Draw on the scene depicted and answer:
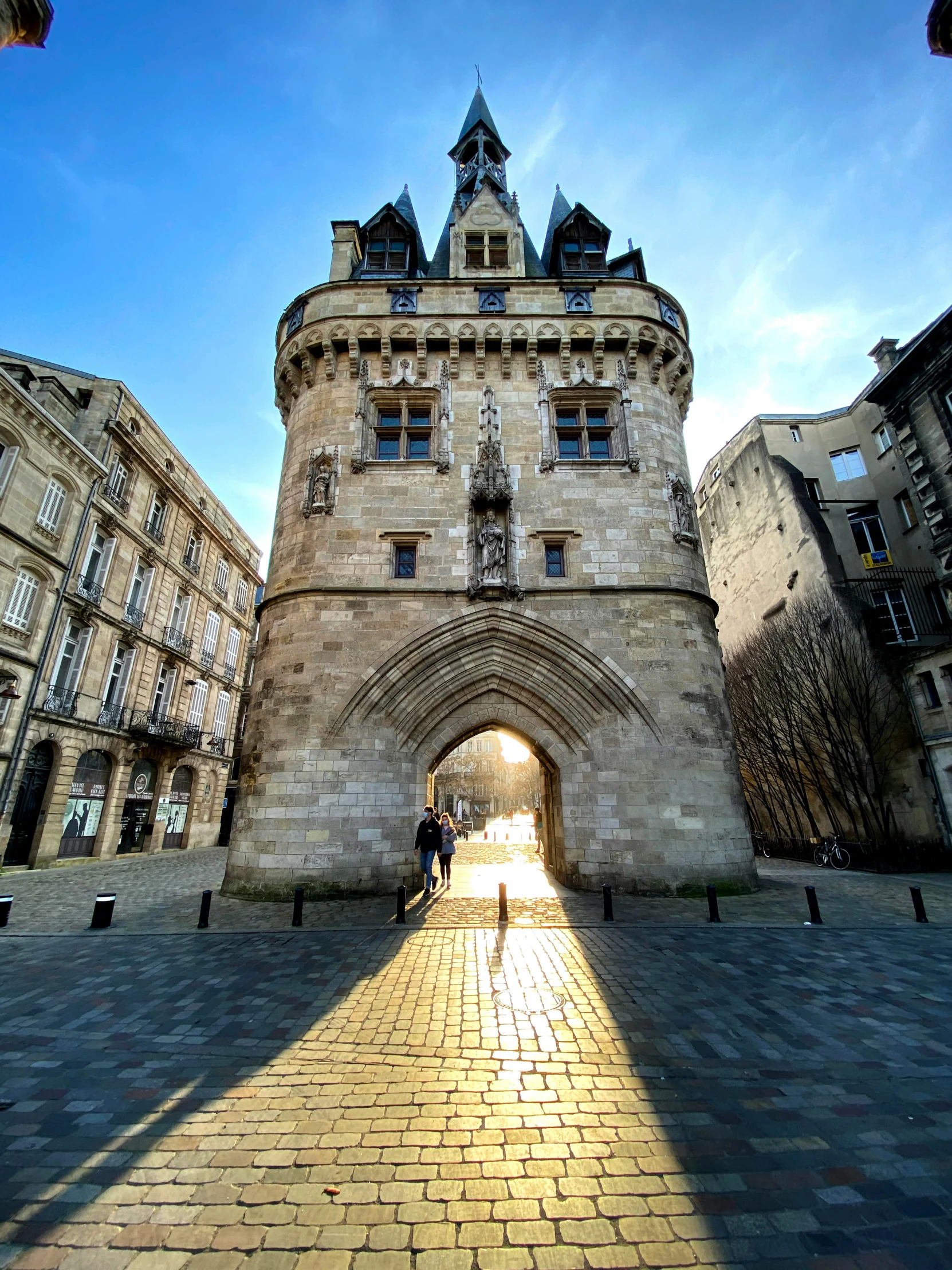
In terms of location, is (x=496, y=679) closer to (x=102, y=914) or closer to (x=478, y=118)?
(x=102, y=914)

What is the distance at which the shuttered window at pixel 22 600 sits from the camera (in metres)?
15.3

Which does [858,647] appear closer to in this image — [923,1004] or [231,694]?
[923,1004]

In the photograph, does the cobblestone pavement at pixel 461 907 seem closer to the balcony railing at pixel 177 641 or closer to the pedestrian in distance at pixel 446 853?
the pedestrian in distance at pixel 446 853

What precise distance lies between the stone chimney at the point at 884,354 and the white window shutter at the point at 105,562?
2903 cm

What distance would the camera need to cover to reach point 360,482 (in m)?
12.4

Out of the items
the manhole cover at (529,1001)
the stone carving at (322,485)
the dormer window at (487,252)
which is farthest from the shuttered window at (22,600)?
the manhole cover at (529,1001)

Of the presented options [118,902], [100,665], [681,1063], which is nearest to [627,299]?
[681,1063]

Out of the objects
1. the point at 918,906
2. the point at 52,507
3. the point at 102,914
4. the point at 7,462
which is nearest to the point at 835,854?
the point at 918,906

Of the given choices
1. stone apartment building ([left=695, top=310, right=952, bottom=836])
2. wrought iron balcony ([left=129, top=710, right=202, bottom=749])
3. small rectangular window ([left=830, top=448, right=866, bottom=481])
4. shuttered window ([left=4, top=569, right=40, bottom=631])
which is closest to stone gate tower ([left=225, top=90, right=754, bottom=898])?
stone apartment building ([left=695, top=310, right=952, bottom=836])

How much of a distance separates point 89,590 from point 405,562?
13.2 meters

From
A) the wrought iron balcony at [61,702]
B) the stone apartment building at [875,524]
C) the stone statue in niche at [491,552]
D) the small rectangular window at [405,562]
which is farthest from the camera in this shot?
the wrought iron balcony at [61,702]

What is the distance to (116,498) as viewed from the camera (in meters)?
19.6

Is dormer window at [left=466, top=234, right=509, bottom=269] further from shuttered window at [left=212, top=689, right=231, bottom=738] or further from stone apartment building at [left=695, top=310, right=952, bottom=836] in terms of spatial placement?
shuttered window at [left=212, top=689, right=231, bottom=738]

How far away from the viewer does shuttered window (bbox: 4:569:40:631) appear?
1529 cm
